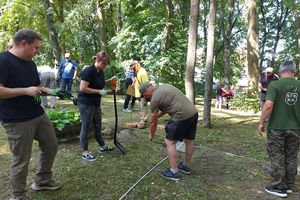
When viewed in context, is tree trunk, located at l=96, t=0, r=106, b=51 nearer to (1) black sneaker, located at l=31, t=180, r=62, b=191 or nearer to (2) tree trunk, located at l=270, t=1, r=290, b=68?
(1) black sneaker, located at l=31, t=180, r=62, b=191

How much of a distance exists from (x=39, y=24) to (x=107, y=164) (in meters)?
21.5

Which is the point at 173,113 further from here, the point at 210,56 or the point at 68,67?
the point at 68,67

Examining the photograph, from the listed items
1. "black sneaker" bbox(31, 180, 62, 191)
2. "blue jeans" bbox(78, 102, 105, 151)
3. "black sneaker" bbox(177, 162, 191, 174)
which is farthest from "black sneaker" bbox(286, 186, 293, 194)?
"black sneaker" bbox(31, 180, 62, 191)

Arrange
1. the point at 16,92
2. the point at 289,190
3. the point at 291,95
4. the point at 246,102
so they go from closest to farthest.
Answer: the point at 16,92
the point at 291,95
the point at 289,190
the point at 246,102

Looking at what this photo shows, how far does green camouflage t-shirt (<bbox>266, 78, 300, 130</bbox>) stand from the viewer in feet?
15.1

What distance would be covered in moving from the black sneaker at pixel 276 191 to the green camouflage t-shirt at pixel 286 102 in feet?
2.99

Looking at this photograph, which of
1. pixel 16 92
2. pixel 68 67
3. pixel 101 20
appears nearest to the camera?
pixel 16 92

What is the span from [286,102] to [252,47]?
33.5 ft

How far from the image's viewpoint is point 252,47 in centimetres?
1423

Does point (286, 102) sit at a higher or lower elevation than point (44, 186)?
higher

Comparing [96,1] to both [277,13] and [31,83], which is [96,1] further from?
[277,13]

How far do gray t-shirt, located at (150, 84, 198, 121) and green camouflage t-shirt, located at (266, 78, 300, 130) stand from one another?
1206mm

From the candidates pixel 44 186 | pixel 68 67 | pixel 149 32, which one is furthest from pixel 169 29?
pixel 44 186

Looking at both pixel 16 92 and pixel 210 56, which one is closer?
pixel 16 92
